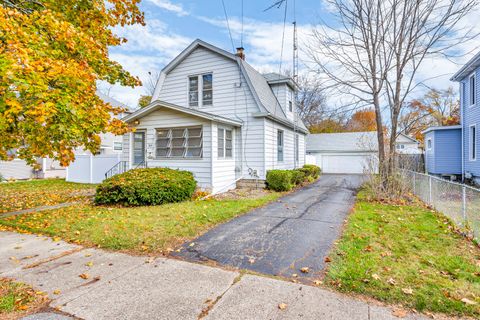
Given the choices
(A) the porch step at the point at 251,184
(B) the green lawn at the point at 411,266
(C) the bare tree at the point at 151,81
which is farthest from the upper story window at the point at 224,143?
(C) the bare tree at the point at 151,81

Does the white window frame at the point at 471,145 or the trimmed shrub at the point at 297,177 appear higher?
the white window frame at the point at 471,145

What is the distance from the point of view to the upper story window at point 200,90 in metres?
13.0

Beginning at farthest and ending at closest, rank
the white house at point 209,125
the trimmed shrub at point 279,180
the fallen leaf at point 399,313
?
the trimmed shrub at point 279,180, the white house at point 209,125, the fallen leaf at point 399,313

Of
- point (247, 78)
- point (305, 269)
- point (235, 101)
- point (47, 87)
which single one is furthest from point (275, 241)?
point (247, 78)

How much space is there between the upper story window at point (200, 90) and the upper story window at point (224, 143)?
2207mm

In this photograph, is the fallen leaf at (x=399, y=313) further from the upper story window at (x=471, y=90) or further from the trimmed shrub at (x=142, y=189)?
the upper story window at (x=471, y=90)

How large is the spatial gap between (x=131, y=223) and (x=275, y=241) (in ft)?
11.1

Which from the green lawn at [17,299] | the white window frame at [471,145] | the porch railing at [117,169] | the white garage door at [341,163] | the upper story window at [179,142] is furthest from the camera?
the white garage door at [341,163]

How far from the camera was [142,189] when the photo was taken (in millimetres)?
8070

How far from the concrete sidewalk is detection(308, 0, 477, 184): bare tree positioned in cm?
764

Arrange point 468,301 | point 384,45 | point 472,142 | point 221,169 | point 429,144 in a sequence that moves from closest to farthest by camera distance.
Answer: point 468,301 → point 384,45 → point 221,169 → point 472,142 → point 429,144

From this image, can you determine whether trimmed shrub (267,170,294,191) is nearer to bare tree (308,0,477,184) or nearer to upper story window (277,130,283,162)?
upper story window (277,130,283,162)

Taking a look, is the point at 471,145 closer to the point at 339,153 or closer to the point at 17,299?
the point at 339,153

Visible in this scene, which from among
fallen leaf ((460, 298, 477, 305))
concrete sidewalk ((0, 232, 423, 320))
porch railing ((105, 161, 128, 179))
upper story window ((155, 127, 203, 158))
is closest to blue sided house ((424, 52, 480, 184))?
upper story window ((155, 127, 203, 158))
